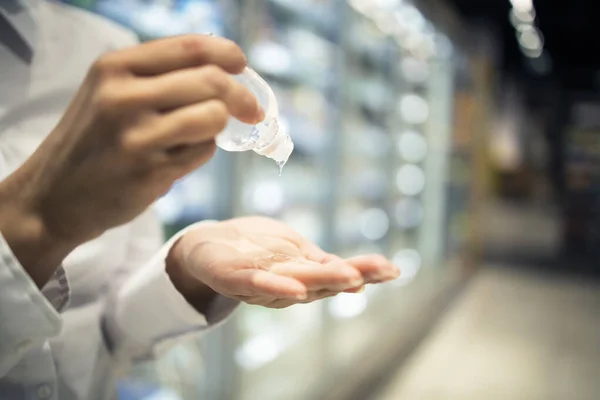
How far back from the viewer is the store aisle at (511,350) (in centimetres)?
334

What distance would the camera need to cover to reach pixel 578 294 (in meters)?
5.93

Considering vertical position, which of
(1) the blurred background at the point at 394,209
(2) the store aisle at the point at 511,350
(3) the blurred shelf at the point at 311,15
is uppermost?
(3) the blurred shelf at the point at 311,15

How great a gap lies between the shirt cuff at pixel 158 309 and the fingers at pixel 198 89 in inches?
17.3

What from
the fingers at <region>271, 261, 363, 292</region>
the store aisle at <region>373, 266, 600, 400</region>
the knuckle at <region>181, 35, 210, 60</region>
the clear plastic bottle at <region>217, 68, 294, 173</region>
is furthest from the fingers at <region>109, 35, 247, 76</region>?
the store aisle at <region>373, 266, 600, 400</region>

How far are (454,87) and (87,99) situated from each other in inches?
234

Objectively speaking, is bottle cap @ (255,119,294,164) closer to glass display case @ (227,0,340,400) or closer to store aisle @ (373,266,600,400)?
glass display case @ (227,0,340,400)

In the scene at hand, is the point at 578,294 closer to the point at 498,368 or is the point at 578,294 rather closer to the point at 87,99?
the point at 498,368

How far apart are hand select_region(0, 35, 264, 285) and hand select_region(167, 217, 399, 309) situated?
0.61 ft

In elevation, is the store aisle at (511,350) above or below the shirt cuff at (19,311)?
below

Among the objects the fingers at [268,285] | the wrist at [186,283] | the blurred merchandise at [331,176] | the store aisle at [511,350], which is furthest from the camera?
the store aisle at [511,350]

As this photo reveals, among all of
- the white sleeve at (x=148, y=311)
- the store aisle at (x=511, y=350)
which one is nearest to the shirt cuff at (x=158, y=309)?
the white sleeve at (x=148, y=311)

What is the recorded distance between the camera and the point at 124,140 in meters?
0.44

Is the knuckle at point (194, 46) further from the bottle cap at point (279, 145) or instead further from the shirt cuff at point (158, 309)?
the shirt cuff at point (158, 309)

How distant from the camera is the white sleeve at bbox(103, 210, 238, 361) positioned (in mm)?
899
